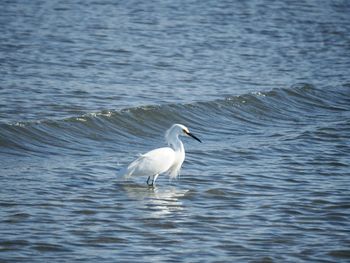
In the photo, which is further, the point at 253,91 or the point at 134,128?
the point at 253,91

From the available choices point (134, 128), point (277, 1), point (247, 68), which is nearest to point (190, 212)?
point (134, 128)

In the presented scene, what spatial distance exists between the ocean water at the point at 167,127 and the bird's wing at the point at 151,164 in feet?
0.85

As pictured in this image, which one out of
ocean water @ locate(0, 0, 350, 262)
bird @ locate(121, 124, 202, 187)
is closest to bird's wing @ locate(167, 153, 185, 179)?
bird @ locate(121, 124, 202, 187)

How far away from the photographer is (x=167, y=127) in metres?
14.7

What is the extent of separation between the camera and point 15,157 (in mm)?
11945

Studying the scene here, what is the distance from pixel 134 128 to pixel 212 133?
4.51 feet

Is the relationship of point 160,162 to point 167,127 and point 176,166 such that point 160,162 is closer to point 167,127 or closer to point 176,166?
point 176,166

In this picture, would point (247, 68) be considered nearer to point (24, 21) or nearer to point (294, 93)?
point (294, 93)

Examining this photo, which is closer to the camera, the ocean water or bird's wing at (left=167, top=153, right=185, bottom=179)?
the ocean water

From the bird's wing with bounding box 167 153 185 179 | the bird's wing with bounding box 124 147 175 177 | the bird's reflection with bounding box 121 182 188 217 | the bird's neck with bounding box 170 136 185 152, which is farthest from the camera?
the bird's neck with bounding box 170 136 185 152

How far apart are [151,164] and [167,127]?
13.0 ft

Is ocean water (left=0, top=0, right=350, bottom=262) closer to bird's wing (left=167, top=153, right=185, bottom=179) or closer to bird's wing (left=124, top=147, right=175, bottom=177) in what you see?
bird's wing (left=167, top=153, right=185, bottom=179)

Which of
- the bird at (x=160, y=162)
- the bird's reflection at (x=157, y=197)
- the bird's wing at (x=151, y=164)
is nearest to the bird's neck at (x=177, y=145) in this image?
the bird at (x=160, y=162)

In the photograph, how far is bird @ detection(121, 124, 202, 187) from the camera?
10.8m
